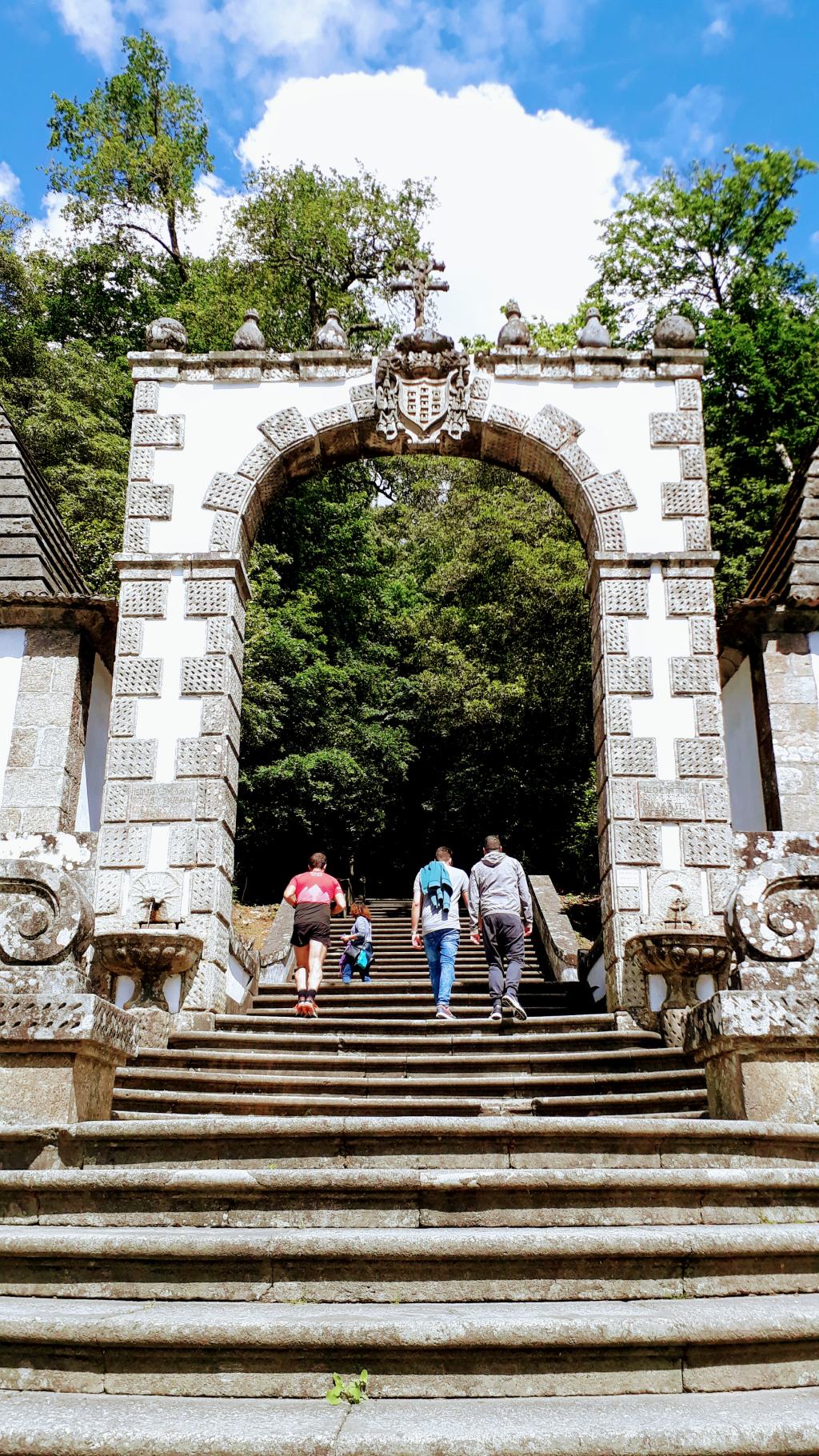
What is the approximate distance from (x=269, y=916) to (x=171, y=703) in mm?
10954

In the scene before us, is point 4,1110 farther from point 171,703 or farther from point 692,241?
point 692,241

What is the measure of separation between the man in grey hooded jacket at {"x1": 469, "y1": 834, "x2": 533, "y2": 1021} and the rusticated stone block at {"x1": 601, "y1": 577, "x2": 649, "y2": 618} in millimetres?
→ 2289

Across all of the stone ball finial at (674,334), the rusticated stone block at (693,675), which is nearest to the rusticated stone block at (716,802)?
the rusticated stone block at (693,675)

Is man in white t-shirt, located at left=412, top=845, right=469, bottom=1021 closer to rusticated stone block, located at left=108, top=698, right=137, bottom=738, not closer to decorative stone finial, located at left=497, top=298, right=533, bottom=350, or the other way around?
rusticated stone block, located at left=108, top=698, right=137, bottom=738

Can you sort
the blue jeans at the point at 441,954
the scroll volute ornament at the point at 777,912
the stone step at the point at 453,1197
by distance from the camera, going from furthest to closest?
the blue jeans at the point at 441,954 < the scroll volute ornament at the point at 777,912 < the stone step at the point at 453,1197

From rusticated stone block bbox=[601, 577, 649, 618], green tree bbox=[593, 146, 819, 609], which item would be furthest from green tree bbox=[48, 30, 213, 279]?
rusticated stone block bbox=[601, 577, 649, 618]

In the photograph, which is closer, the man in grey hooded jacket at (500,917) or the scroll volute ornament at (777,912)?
the scroll volute ornament at (777,912)

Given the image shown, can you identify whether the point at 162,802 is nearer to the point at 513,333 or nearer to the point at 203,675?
the point at 203,675

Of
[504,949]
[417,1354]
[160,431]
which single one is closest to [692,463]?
[504,949]

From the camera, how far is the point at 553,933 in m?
12.5

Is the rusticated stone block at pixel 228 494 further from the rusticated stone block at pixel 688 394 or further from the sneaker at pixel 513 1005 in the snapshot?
the sneaker at pixel 513 1005

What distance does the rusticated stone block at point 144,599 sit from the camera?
372 inches

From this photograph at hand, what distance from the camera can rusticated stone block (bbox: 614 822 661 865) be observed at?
8672 mm

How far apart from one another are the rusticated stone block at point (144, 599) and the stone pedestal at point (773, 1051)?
6.12 meters
